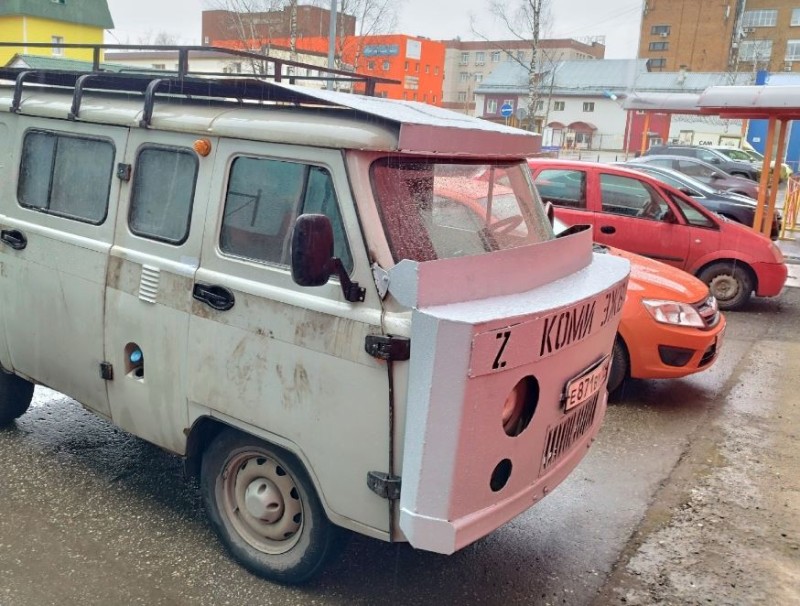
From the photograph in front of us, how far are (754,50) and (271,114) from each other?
80.3 meters

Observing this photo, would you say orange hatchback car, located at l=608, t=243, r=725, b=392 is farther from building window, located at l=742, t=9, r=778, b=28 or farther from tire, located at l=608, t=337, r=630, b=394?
building window, located at l=742, t=9, r=778, b=28

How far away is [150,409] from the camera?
12.4ft

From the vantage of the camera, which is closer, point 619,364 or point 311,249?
point 311,249

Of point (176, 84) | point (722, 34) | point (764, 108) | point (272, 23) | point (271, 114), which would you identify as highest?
point (722, 34)

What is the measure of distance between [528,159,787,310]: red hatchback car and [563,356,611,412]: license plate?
530 centimetres

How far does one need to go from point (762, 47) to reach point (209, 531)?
8151cm

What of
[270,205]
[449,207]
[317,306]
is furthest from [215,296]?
[449,207]

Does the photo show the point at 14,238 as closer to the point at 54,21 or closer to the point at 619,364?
the point at 619,364

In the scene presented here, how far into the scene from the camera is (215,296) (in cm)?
341

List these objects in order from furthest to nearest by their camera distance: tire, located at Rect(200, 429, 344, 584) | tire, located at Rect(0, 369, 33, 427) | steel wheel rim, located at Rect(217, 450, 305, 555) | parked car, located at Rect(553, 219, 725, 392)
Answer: parked car, located at Rect(553, 219, 725, 392)
tire, located at Rect(0, 369, 33, 427)
steel wheel rim, located at Rect(217, 450, 305, 555)
tire, located at Rect(200, 429, 344, 584)

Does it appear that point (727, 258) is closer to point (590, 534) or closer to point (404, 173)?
point (590, 534)

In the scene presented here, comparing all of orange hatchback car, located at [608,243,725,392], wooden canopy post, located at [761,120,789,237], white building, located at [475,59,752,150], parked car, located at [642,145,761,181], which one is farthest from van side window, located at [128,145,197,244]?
white building, located at [475,59,752,150]

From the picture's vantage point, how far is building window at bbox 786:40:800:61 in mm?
74125

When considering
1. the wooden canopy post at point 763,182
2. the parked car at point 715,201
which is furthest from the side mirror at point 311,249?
the parked car at point 715,201
